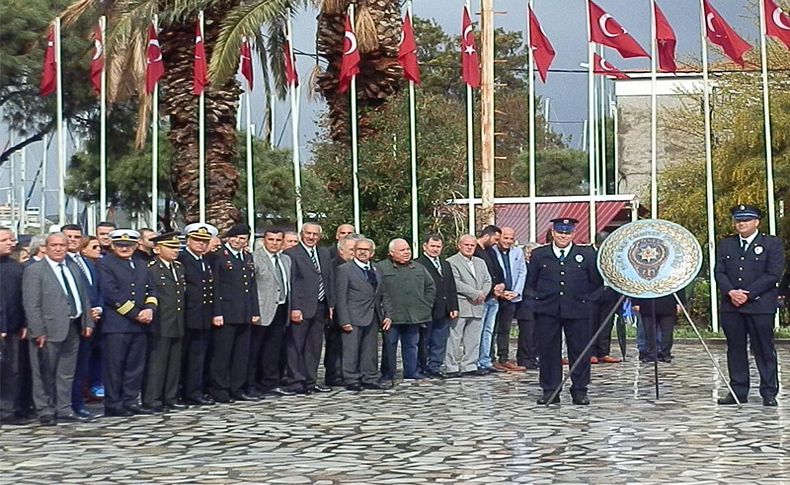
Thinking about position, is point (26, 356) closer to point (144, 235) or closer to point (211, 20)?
point (144, 235)

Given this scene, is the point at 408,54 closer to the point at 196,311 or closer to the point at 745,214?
the point at 196,311

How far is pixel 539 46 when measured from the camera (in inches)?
914

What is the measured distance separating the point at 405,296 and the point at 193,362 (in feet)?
9.76

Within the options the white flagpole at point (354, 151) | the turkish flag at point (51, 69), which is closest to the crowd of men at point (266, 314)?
the white flagpole at point (354, 151)

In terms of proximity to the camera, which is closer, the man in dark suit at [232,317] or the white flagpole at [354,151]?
the man in dark suit at [232,317]

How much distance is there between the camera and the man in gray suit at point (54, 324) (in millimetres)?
11891

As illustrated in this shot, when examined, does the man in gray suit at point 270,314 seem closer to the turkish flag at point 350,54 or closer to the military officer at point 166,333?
the military officer at point 166,333

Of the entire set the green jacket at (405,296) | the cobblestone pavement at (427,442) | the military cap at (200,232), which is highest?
the military cap at (200,232)

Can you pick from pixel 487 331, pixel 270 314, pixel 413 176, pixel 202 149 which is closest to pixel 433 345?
pixel 487 331

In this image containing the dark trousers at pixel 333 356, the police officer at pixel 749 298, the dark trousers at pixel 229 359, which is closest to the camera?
the police officer at pixel 749 298

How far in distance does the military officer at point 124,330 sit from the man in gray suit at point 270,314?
1787mm

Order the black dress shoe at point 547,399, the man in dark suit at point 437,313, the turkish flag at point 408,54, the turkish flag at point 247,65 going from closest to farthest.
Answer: the black dress shoe at point 547,399 → the man in dark suit at point 437,313 → the turkish flag at point 408,54 → the turkish flag at point 247,65

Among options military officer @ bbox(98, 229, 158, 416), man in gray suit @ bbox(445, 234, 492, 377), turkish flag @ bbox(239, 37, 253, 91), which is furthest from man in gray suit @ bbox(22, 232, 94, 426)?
turkish flag @ bbox(239, 37, 253, 91)

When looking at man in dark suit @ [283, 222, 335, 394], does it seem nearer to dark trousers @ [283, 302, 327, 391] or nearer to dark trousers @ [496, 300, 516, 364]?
dark trousers @ [283, 302, 327, 391]
